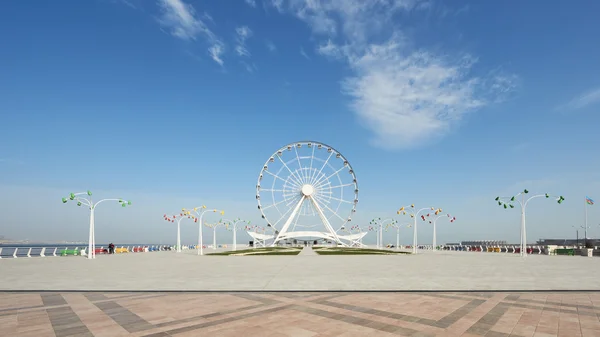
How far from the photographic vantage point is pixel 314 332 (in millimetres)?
7379

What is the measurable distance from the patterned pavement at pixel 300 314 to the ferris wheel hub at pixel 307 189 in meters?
61.0

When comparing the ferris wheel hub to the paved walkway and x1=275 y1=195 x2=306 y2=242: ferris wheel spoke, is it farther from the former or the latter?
the paved walkway

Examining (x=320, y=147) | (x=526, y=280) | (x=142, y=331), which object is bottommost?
(x=526, y=280)

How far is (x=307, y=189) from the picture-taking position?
73.6m

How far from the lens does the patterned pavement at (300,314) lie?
7527 millimetres

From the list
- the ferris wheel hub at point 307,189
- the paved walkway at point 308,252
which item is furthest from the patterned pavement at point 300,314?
the ferris wheel hub at point 307,189

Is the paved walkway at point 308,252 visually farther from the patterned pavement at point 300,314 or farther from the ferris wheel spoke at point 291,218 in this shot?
the patterned pavement at point 300,314

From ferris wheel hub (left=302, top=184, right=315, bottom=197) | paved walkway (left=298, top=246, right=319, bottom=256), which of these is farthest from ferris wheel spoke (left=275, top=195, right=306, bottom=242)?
paved walkway (left=298, top=246, right=319, bottom=256)

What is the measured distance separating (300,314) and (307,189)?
64.6 m

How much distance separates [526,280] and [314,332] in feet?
43.5

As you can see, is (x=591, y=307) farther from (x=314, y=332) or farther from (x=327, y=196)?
(x=327, y=196)

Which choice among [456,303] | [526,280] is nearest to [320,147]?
[526,280]

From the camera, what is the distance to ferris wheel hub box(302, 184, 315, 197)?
73.4 meters

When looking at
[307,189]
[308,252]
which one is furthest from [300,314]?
[307,189]
